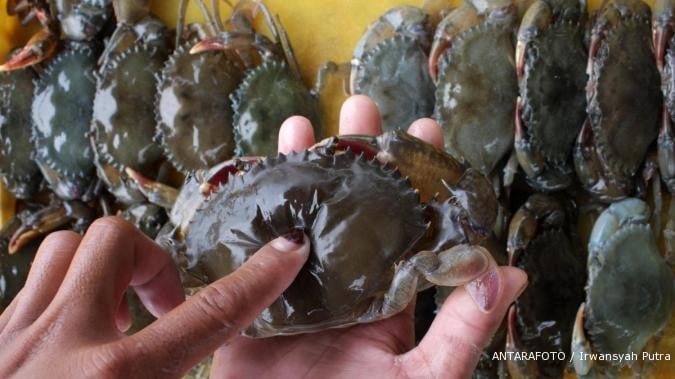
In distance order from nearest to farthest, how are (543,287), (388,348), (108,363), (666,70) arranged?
(108,363)
(388,348)
(666,70)
(543,287)

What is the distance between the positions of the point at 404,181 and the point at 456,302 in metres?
0.35

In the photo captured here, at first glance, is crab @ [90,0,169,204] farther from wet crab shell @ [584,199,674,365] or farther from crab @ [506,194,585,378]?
wet crab shell @ [584,199,674,365]

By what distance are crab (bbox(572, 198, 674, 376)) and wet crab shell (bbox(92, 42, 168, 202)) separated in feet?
6.57

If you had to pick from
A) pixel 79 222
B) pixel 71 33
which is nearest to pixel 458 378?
pixel 79 222

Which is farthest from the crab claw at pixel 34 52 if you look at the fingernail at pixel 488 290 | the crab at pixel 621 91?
the fingernail at pixel 488 290

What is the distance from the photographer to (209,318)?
104cm

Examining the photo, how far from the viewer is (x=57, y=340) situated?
1.02m

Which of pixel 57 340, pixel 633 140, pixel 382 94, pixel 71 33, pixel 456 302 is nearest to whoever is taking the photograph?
pixel 57 340

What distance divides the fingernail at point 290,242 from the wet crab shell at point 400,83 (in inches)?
49.9

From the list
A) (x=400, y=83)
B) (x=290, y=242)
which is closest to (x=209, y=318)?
(x=290, y=242)

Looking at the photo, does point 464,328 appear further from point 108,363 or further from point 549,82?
point 549,82

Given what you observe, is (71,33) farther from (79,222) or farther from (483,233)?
(483,233)

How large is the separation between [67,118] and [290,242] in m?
2.18

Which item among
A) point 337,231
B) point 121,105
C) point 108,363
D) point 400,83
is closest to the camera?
point 108,363
